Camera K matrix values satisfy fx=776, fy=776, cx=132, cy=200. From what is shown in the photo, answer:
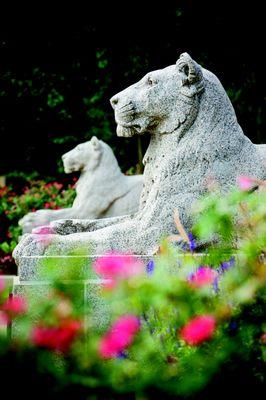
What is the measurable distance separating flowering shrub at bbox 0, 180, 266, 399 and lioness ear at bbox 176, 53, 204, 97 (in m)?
1.99

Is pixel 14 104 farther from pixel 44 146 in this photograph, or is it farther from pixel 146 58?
pixel 146 58

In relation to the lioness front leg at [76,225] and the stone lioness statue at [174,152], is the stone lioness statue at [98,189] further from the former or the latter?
the stone lioness statue at [174,152]

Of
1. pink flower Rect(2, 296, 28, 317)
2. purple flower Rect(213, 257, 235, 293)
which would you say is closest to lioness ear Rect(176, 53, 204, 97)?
purple flower Rect(213, 257, 235, 293)

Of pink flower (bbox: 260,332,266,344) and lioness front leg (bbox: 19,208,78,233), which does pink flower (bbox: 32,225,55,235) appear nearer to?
pink flower (bbox: 260,332,266,344)

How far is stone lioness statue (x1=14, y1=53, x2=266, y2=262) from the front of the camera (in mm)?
4793

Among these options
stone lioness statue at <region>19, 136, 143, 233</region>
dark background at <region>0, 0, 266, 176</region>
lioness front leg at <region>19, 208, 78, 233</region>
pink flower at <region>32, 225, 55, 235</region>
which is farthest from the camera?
dark background at <region>0, 0, 266, 176</region>

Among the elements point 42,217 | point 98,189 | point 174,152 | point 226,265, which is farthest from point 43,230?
point 98,189

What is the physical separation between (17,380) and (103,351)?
0.30m

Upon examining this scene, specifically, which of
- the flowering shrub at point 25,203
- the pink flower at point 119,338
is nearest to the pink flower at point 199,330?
the pink flower at point 119,338

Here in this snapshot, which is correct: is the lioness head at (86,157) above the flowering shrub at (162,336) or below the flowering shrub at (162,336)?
below

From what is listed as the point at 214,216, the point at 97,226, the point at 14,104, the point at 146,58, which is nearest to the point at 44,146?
the point at 14,104

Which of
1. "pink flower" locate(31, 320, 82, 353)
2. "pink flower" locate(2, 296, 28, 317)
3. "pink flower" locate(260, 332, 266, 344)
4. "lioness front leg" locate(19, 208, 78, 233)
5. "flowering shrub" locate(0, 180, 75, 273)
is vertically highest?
"pink flower" locate(2, 296, 28, 317)

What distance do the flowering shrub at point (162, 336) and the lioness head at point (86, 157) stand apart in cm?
771

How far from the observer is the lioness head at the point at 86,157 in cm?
1070
